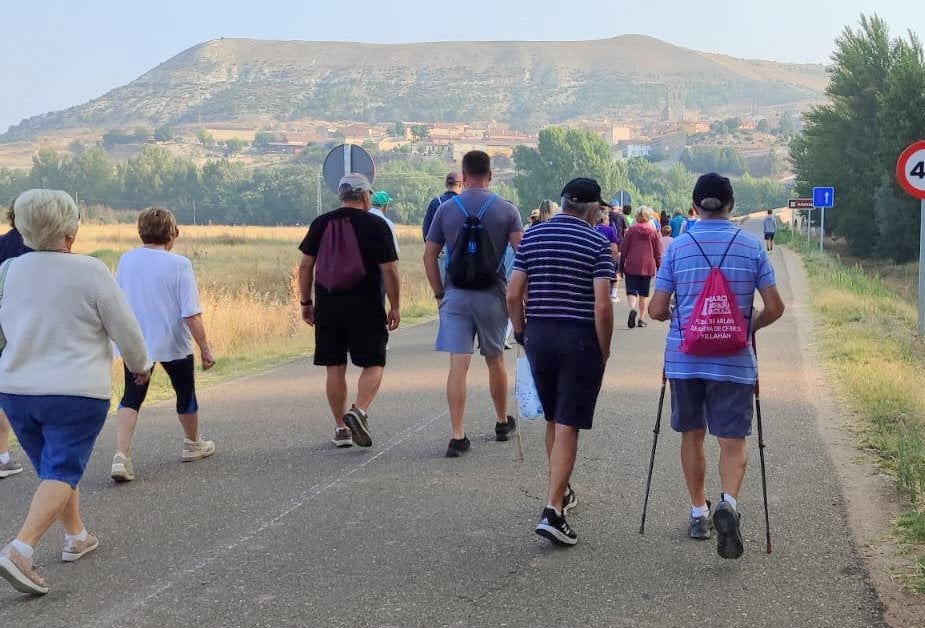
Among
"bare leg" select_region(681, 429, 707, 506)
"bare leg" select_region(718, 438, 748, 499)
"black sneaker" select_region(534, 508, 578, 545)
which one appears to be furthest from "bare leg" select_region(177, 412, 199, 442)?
"bare leg" select_region(718, 438, 748, 499)

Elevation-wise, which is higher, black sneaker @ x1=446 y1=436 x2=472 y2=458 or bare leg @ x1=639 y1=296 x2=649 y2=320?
black sneaker @ x1=446 y1=436 x2=472 y2=458

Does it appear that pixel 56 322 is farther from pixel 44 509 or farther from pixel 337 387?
pixel 337 387

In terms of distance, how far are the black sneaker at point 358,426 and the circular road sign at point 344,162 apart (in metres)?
8.45

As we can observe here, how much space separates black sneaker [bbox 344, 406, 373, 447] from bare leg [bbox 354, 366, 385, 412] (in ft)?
0.38

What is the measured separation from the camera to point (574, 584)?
521cm

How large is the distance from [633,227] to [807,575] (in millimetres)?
12193

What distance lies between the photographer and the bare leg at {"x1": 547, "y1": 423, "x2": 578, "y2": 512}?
228 inches

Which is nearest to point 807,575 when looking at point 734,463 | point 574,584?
point 734,463

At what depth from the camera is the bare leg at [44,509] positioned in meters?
5.13

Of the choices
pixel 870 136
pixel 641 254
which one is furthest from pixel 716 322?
pixel 870 136

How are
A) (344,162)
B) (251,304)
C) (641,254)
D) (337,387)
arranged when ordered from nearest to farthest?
(337,387), (344,162), (641,254), (251,304)

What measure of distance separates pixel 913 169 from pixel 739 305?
9.97m

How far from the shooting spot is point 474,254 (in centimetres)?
777

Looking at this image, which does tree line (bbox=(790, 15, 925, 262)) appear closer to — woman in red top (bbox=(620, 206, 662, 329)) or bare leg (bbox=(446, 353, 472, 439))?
woman in red top (bbox=(620, 206, 662, 329))
